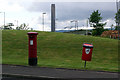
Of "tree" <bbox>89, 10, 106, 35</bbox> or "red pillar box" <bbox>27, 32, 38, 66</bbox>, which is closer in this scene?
"red pillar box" <bbox>27, 32, 38, 66</bbox>

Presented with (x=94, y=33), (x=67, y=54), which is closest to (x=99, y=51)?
(x=67, y=54)

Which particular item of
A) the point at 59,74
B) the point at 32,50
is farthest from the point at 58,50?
the point at 59,74

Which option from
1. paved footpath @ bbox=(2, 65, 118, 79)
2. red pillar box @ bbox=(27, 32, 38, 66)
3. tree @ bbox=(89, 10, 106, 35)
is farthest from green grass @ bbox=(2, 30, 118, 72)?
tree @ bbox=(89, 10, 106, 35)

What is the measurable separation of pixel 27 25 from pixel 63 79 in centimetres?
11585

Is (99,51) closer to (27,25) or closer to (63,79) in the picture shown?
(63,79)

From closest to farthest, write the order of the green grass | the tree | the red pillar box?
the red pillar box
the green grass
the tree

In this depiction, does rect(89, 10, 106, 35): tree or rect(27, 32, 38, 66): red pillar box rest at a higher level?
rect(89, 10, 106, 35): tree

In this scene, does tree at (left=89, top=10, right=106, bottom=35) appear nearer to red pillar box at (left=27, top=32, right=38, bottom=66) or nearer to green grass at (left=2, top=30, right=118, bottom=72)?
green grass at (left=2, top=30, right=118, bottom=72)

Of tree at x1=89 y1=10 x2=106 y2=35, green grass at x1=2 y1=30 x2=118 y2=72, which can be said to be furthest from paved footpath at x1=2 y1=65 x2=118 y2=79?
tree at x1=89 y1=10 x2=106 y2=35

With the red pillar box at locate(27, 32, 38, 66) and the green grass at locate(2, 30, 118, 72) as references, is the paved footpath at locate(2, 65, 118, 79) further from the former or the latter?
the green grass at locate(2, 30, 118, 72)

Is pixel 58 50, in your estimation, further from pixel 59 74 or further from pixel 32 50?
pixel 59 74

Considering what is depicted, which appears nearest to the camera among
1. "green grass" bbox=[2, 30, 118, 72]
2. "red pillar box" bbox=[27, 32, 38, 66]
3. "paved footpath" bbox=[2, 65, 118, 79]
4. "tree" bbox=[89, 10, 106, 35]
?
"paved footpath" bbox=[2, 65, 118, 79]

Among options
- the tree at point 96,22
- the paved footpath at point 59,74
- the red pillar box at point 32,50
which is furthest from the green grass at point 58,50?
the tree at point 96,22

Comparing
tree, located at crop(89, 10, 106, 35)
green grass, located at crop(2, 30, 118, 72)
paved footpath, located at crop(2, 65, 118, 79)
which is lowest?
paved footpath, located at crop(2, 65, 118, 79)
